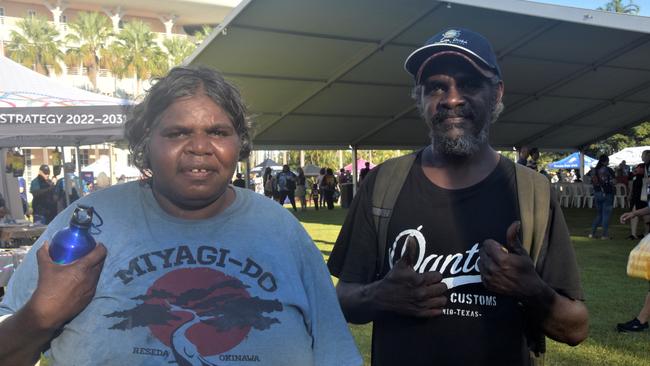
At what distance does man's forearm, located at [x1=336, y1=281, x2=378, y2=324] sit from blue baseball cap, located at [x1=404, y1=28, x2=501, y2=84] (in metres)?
0.84

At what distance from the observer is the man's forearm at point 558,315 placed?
5.92 ft

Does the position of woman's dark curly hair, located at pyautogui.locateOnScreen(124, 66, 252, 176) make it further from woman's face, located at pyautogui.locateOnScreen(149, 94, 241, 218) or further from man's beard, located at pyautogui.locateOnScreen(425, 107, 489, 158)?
man's beard, located at pyautogui.locateOnScreen(425, 107, 489, 158)

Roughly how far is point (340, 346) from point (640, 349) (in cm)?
446

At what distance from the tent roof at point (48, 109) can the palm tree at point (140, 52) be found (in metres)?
41.4

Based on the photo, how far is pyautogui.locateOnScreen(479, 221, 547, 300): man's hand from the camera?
1708 mm

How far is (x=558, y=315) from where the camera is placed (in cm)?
185

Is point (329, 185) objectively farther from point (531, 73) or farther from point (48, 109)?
point (48, 109)

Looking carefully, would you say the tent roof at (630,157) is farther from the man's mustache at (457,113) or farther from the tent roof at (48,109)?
the man's mustache at (457,113)

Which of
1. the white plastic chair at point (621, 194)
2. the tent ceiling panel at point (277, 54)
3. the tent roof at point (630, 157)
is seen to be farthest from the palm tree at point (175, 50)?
the tent ceiling panel at point (277, 54)

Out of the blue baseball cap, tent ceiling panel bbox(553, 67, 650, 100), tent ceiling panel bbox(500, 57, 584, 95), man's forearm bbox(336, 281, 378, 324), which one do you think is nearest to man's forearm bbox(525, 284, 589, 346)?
man's forearm bbox(336, 281, 378, 324)

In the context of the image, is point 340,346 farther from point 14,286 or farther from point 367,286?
point 14,286

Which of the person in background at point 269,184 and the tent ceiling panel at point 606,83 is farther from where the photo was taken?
the person in background at point 269,184

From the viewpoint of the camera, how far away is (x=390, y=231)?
82.1 inches

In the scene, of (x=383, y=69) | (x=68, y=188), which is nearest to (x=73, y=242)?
(x=383, y=69)
